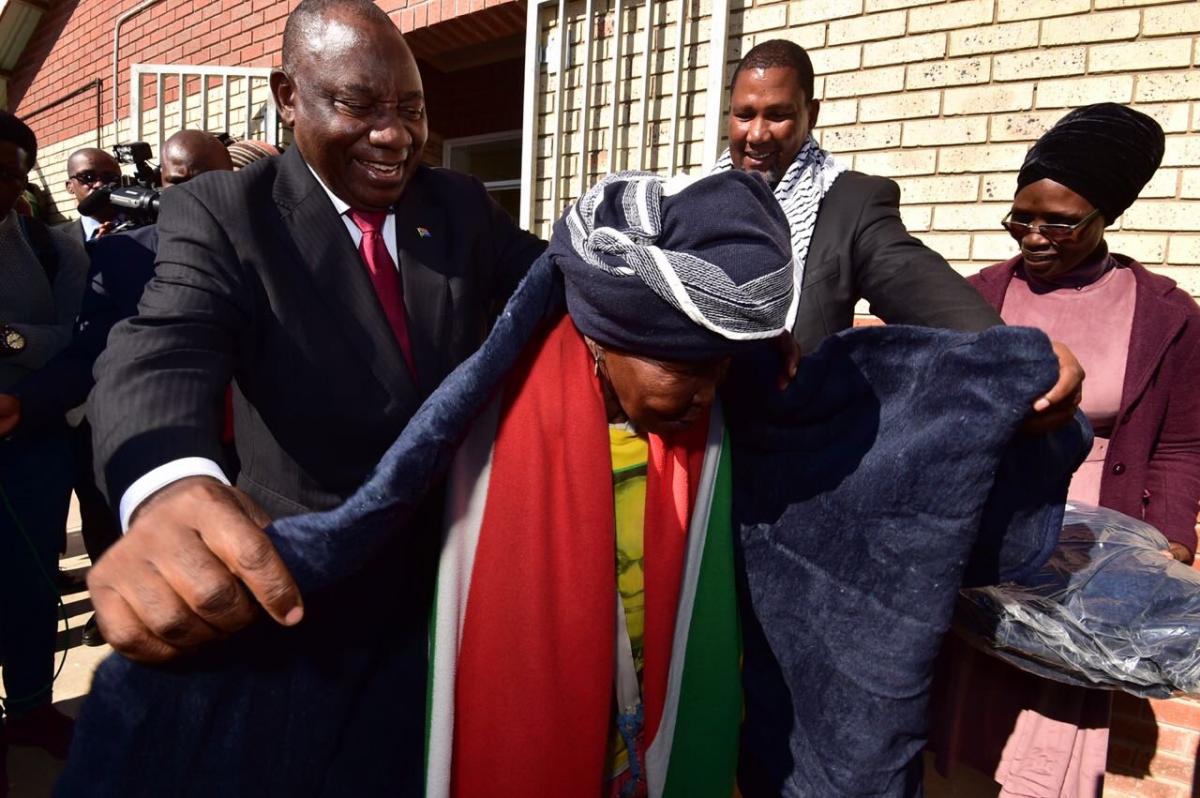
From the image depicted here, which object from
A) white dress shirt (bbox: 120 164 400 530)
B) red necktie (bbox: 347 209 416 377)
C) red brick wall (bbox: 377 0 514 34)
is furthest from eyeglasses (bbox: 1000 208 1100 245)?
red brick wall (bbox: 377 0 514 34)

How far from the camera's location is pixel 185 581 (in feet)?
2.15

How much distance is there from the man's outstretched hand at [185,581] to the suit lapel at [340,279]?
765mm

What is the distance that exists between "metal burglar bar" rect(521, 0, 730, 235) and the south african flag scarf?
2826 millimetres

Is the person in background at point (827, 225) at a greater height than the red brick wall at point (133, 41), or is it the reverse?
the red brick wall at point (133, 41)

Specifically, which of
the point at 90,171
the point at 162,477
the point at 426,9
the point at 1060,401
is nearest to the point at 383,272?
the point at 162,477

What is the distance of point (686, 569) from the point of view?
116cm

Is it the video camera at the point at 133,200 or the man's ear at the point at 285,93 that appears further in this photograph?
the video camera at the point at 133,200

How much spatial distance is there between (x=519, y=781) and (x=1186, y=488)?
75.8 inches

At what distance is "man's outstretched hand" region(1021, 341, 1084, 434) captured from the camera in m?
0.95

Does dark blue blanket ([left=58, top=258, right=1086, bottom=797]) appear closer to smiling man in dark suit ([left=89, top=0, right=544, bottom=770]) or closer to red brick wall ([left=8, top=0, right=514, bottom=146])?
smiling man in dark suit ([left=89, top=0, right=544, bottom=770])

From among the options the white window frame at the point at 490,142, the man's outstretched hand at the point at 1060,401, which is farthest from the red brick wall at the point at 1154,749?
the white window frame at the point at 490,142

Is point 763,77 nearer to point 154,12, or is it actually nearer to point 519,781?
point 519,781

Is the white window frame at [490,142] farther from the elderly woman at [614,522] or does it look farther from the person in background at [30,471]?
the elderly woman at [614,522]

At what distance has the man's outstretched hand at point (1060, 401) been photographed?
3.13 ft
